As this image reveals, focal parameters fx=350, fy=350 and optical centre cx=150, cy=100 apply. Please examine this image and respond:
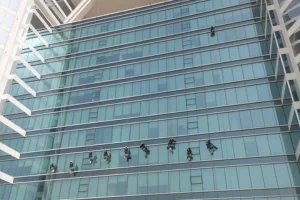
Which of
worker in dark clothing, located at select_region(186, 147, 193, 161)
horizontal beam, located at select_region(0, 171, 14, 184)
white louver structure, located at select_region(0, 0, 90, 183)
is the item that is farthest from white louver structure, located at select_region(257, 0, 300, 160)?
horizontal beam, located at select_region(0, 171, 14, 184)

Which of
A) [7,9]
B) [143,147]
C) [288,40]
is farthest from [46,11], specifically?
[288,40]

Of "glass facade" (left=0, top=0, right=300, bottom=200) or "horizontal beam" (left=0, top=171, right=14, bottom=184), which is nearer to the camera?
"glass facade" (left=0, top=0, right=300, bottom=200)

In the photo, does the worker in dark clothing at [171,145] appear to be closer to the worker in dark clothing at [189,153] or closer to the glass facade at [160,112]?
the glass facade at [160,112]

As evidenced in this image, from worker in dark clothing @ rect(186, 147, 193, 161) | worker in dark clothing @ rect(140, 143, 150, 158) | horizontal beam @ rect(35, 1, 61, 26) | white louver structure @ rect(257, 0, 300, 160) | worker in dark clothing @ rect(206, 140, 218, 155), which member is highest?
horizontal beam @ rect(35, 1, 61, 26)

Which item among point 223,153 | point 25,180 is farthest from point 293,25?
point 25,180

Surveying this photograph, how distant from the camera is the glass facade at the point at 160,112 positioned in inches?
1257

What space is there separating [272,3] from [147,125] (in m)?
18.9

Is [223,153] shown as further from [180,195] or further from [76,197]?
[76,197]

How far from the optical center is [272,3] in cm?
3784

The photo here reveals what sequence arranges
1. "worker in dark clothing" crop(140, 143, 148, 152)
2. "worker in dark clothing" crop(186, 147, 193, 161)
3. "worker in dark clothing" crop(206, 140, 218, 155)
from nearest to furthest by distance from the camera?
"worker in dark clothing" crop(206, 140, 218, 155) → "worker in dark clothing" crop(186, 147, 193, 161) → "worker in dark clothing" crop(140, 143, 148, 152)

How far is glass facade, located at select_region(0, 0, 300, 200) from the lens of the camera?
1257 inches

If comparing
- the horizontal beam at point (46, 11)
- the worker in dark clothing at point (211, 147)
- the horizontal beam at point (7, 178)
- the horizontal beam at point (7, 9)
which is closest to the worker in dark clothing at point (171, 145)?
the worker in dark clothing at point (211, 147)

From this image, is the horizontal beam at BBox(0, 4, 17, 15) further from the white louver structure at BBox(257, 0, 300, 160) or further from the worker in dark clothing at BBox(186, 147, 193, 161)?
the white louver structure at BBox(257, 0, 300, 160)

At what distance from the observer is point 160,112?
38.2 meters
